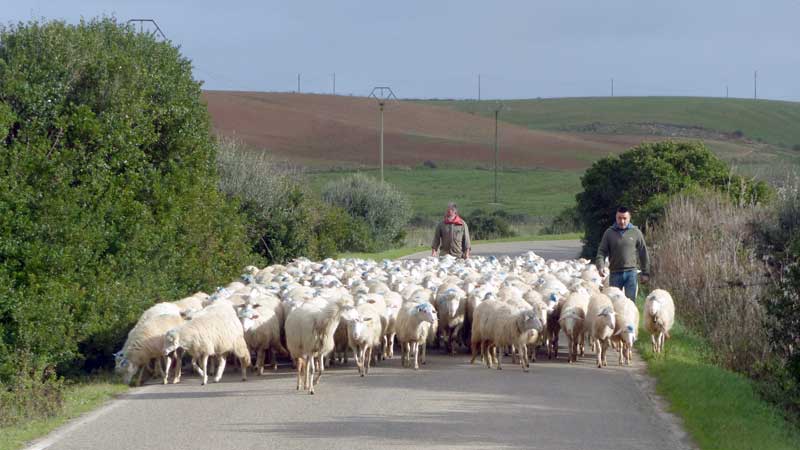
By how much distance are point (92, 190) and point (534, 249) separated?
27.3 meters

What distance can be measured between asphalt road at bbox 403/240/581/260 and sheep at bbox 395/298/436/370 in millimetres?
21886

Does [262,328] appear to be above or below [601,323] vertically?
below

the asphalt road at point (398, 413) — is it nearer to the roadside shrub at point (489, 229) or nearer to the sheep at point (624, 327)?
the sheep at point (624, 327)

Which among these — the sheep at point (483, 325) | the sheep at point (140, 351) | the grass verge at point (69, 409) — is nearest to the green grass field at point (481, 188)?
the sheep at point (483, 325)

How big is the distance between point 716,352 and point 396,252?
26202 millimetres

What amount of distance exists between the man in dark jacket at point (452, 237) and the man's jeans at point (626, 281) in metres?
5.55

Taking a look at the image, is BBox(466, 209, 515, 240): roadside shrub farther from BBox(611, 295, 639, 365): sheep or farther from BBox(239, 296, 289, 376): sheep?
BBox(239, 296, 289, 376): sheep

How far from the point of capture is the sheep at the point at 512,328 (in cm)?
1498

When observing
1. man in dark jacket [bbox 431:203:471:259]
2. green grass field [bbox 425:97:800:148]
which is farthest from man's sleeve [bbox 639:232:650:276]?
green grass field [bbox 425:97:800:148]

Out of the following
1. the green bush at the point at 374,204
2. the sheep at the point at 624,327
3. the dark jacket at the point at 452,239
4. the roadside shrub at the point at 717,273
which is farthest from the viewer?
the green bush at the point at 374,204

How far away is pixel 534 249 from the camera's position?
42.7 meters

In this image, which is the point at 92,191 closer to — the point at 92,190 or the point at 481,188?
the point at 92,190

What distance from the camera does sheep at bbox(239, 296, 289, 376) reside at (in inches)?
592

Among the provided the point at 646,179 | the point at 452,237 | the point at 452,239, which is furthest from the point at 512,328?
the point at 646,179
